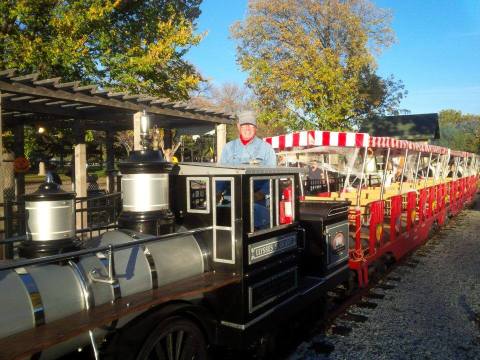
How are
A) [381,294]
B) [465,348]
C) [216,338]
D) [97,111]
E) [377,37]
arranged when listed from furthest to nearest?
[377,37]
[97,111]
[381,294]
[465,348]
[216,338]

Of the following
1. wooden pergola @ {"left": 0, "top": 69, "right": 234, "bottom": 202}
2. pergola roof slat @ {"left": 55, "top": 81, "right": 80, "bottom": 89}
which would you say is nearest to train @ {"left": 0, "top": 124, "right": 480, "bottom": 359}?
wooden pergola @ {"left": 0, "top": 69, "right": 234, "bottom": 202}

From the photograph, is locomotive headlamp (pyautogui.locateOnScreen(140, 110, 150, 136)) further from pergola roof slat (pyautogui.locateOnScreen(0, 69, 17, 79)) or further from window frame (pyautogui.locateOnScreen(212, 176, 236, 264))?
pergola roof slat (pyautogui.locateOnScreen(0, 69, 17, 79))

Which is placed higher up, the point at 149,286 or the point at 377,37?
the point at 377,37

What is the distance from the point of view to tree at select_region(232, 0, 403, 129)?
21.0 m

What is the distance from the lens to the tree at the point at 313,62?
21.0 meters

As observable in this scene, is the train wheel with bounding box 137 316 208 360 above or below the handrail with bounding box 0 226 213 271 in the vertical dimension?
below

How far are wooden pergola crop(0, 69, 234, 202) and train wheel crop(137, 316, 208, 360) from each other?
10.0 feet

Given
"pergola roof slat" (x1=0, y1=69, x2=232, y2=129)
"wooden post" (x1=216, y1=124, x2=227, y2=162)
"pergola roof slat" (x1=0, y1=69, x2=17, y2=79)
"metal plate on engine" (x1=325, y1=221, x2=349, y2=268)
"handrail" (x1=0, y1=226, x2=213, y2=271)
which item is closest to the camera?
"handrail" (x1=0, y1=226, x2=213, y2=271)

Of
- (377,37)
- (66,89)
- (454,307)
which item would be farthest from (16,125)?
(377,37)

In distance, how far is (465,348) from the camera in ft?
14.9

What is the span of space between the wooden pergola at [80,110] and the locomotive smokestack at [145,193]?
1.91 metres

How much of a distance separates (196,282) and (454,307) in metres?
4.36

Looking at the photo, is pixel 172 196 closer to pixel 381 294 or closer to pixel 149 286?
pixel 149 286

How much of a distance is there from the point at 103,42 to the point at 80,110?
3069 millimetres
